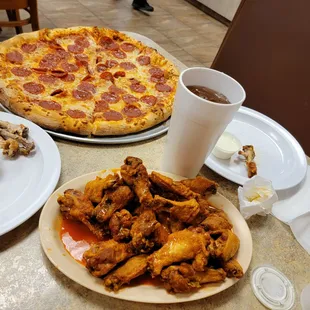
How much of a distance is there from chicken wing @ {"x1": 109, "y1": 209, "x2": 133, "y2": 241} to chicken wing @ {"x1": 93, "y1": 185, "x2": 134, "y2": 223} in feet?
0.06

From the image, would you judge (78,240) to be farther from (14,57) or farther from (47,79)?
(14,57)

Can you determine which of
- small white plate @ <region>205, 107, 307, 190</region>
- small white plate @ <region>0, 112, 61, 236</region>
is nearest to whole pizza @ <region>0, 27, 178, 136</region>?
small white plate @ <region>0, 112, 61, 236</region>

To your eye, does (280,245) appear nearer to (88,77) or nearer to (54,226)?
(54,226)

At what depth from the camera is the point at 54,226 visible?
2.72ft

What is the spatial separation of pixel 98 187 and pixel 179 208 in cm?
21

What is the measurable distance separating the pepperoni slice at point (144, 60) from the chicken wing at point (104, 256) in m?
1.27

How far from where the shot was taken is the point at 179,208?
83 centimetres

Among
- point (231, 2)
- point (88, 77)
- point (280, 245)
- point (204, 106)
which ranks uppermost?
point (204, 106)

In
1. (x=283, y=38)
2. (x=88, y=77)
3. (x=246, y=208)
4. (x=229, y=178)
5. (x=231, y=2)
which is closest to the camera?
(x=246, y=208)

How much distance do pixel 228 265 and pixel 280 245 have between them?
1.04ft

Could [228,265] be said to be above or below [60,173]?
above

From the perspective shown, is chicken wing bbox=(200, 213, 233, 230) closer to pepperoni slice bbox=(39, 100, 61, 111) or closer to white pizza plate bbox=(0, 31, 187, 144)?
white pizza plate bbox=(0, 31, 187, 144)

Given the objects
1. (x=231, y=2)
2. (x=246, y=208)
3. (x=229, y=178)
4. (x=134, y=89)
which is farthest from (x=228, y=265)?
(x=231, y=2)

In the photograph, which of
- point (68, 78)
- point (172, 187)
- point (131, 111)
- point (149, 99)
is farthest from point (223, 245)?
point (68, 78)
